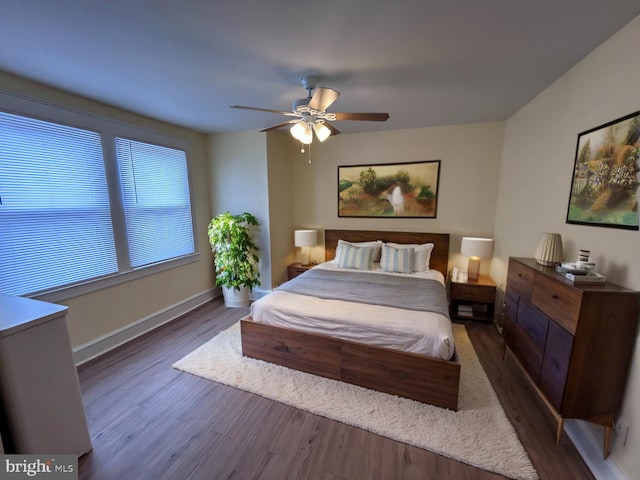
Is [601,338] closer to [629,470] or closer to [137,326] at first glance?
[629,470]

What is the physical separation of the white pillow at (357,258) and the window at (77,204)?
2.39 meters

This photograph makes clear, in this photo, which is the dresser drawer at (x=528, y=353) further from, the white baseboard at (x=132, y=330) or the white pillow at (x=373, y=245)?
the white baseboard at (x=132, y=330)

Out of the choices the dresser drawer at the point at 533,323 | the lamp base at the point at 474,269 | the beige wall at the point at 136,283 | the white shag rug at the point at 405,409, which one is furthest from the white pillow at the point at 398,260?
the beige wall at the point at 136,283

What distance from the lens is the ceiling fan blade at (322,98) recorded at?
5.59 ft

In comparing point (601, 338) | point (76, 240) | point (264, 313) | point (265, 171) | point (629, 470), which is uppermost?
point (265, 171)

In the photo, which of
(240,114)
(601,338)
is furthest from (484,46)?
(240,114)

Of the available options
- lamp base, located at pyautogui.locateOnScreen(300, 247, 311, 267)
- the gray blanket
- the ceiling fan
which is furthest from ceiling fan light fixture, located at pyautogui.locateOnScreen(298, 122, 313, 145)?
lamp base, located at pyautogui.locateOnScreen(300, 247, 311, 267)

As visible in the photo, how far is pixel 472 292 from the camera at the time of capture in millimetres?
3191

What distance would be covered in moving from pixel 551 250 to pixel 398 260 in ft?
5.28

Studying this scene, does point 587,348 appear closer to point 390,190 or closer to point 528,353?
point 528,353

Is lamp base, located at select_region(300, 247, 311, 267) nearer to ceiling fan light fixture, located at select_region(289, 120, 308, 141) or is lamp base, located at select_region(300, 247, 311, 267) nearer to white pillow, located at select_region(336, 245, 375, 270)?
white pillow, located at select_region(336, 245, 375, 270)

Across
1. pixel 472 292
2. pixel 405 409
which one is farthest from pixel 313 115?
pixel 472 292

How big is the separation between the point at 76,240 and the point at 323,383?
2698 millimetres

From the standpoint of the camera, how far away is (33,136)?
2148mm
